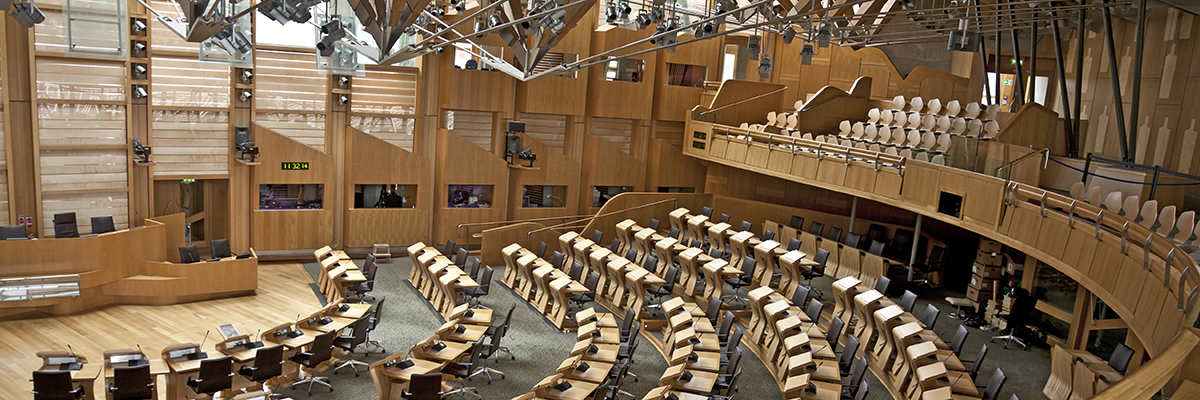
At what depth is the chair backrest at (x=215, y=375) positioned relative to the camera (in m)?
8.27

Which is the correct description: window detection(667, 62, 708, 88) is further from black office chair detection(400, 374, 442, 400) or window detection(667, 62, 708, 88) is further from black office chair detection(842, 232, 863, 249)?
black office chair detection(400, 374, 442, 400)

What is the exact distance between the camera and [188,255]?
13.0 metres

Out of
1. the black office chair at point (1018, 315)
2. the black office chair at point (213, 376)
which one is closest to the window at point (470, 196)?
the black office chair at point (213, 376)

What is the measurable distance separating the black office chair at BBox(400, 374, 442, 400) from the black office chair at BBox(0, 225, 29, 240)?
293 inches

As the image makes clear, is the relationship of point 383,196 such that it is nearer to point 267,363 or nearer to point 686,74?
point 686,74

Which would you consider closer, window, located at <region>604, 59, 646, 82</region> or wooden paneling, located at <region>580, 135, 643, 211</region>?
window, located at <region>604, 59, 646, 82</region>

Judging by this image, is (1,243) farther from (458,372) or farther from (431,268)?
(458,372)

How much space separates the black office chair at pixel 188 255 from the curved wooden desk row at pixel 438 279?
11.3 feet

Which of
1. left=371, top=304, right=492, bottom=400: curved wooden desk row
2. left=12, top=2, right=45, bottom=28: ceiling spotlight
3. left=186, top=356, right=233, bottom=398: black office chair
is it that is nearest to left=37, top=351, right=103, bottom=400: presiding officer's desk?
left=186, top=356, right=233, bottom=398: black office chair

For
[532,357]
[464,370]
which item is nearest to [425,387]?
[464,370]

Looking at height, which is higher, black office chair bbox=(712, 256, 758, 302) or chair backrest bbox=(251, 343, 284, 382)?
black office chair bbox=(712, 256, 758, 302)

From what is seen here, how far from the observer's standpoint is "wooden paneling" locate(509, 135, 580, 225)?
1700cm

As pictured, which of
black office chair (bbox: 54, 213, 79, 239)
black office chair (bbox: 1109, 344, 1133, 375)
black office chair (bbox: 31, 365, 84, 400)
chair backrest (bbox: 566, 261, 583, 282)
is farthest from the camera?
chair backrest (bbox: 566, 261, 583, 282)

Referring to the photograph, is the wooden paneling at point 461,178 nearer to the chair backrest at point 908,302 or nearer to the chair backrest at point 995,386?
the chair backrest at point 908,302
